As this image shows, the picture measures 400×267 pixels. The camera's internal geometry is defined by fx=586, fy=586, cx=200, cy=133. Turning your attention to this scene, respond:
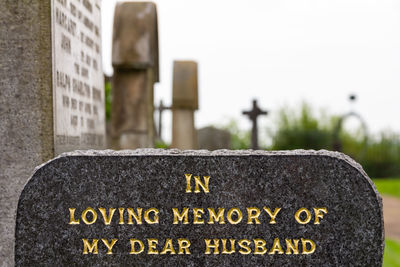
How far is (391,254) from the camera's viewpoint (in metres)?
7.91

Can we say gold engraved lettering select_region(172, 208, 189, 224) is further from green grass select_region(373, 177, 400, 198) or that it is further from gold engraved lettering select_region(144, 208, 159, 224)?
green grass select_region(373, 177, 400, 198)

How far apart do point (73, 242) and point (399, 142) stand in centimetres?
2047

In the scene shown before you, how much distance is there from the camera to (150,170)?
11.1 feet

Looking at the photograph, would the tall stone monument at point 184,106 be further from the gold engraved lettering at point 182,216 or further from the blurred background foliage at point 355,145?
the blurred background foliage at point 355,145

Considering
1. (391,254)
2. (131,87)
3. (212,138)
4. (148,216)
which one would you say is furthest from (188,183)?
(212,138)

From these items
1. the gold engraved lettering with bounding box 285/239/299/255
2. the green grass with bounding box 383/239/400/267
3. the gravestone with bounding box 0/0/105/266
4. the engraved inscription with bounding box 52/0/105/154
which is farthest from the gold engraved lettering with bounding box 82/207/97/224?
the green grass with bounding box 383/239/400/267

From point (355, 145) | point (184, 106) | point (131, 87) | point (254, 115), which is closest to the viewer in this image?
point (131, 87)

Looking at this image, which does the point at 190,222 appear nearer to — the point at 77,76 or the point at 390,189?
the point at 77,76

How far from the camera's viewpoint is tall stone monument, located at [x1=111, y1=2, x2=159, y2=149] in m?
7.53

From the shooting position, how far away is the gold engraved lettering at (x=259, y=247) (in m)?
3.35

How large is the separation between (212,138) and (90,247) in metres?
9.28

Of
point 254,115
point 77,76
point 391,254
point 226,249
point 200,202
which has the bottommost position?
point 391,254

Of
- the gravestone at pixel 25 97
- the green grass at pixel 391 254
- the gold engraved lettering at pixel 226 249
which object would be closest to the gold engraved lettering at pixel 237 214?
the gold engraved lettering at pixel 226 249

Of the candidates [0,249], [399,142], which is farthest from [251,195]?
[399,142]
